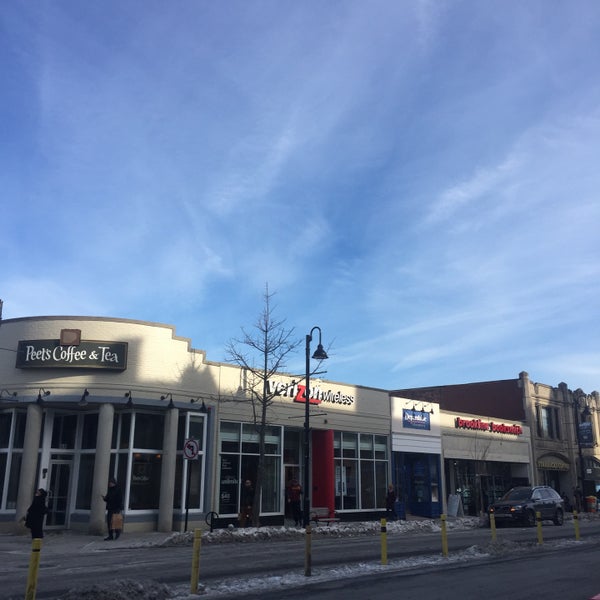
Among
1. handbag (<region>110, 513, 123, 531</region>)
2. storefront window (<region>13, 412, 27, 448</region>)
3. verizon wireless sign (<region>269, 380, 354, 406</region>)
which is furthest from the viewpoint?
verizon wireless sign (<region>269, 380, 354, 406</region>)

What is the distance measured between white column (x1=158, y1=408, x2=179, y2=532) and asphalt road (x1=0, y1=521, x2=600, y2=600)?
3677 millimetres

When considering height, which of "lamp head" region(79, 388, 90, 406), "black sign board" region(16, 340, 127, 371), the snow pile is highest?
"black sign board" region(16, 340, 127, 371)

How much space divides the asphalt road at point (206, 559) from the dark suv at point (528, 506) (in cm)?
490

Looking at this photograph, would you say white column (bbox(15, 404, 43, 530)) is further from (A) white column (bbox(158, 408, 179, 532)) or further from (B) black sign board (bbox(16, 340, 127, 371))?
(A) white column (bbox(158, 408, 179, 532))

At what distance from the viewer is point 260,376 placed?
26141 mm

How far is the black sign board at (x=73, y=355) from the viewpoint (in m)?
22.8

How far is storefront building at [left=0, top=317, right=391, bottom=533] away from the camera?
890 inches

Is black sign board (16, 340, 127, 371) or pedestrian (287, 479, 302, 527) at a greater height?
black sign board (16, 340, 127, 371)

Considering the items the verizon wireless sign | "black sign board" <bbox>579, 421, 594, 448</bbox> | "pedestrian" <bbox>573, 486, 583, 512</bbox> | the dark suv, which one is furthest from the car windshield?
"black sign board" <bbox>579, 421, 594, 448</bbox>

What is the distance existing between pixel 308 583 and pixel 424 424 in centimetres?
2483

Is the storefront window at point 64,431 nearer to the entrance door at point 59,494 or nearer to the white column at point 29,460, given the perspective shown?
the entrance door at point 59,494

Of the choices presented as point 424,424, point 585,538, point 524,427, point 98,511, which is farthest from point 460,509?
point 98,511

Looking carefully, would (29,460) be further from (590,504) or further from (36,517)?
(590,504)

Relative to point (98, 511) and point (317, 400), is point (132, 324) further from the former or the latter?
point (317, 400)
